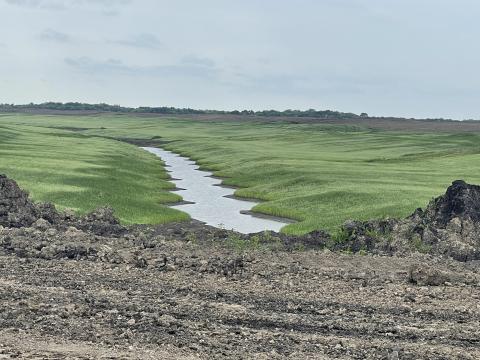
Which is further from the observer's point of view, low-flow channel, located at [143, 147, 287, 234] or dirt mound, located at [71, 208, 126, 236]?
low-flow channel, located at [143, 147, 287, 234]

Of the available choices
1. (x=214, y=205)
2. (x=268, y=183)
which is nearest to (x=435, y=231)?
(x=214, y=205)

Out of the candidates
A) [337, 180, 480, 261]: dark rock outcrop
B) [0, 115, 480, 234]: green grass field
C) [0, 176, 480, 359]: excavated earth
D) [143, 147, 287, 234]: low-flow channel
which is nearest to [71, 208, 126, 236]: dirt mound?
[0, 176, 480, 359]: excavated earth

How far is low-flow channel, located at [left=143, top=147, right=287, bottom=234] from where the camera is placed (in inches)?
2083

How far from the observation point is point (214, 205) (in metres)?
63.8

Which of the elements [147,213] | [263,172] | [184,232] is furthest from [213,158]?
[184,232]

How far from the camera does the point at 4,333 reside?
17031 millimetres

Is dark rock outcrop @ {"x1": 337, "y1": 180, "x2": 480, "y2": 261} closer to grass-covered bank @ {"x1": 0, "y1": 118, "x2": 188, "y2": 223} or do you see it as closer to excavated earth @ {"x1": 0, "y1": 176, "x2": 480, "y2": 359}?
excavated earth @ {"x1": 0, "y1": 176, "x2": 480, "y2": 359}

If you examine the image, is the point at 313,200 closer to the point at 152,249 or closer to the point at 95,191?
the point at 95,191

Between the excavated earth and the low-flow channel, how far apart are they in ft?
42.9

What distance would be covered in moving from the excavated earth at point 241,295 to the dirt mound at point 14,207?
4.0 inches

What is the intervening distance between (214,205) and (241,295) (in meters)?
41.1

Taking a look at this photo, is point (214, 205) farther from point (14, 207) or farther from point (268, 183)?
point (14, 207)

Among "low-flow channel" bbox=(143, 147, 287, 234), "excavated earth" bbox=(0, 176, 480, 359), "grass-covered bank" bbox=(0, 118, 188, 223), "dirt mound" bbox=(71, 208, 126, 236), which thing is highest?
"excavated earth" bbox=(0, 176, 480, 359)

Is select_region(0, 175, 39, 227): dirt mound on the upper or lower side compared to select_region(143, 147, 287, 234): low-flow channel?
upper
